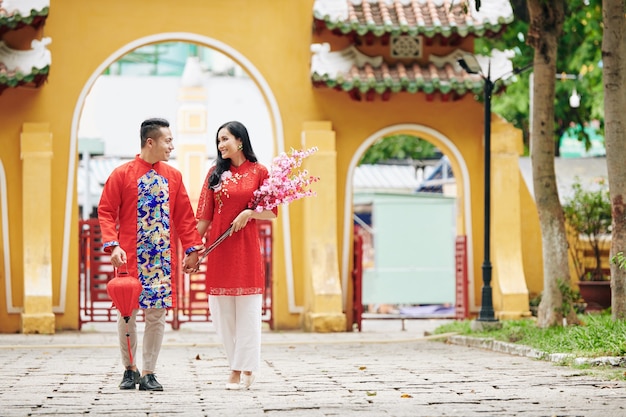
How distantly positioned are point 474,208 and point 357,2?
3697 millimetres

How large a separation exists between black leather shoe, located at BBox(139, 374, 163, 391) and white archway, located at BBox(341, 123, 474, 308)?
31.6ft

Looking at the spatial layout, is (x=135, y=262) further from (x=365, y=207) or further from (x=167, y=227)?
(x=365, y=207)

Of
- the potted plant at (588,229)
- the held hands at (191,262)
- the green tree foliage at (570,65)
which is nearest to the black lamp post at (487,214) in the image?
the potted plant at (588,229)

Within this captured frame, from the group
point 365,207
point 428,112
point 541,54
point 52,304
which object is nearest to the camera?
point 541,54

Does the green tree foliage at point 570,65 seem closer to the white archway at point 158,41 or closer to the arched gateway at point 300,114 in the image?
the arched gateway at point 300,114

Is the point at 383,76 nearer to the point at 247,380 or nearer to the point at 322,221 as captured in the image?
the point at 322,221

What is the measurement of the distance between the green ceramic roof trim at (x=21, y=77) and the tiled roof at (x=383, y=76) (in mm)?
3889

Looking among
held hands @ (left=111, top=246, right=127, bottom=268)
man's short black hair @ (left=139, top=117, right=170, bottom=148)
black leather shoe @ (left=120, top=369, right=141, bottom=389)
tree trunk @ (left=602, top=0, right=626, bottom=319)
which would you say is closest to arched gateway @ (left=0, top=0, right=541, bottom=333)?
tree trunk @ (left=602, top=0, right=626, bottom=319)

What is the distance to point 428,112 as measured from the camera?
18.5 m

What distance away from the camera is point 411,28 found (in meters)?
17.6

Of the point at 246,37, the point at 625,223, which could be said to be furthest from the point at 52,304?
the point at 625,223

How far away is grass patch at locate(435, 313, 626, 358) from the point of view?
10617mm

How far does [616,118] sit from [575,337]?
229cm

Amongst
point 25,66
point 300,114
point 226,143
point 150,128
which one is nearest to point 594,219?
point 300,114
